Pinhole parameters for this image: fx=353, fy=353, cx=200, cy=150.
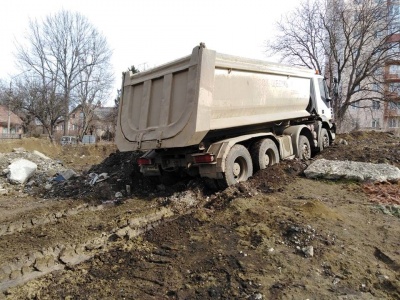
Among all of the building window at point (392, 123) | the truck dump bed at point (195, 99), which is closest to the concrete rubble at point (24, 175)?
the truck dump bed at point (195, 99)

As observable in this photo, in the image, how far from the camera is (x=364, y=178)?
304 inches

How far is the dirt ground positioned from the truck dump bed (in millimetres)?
1282

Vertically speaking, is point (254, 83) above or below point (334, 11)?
below

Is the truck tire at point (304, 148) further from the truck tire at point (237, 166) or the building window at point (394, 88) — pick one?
the building window at point (394, 88)

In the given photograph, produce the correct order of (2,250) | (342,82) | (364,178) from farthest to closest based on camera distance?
(342,82) → (364,178) → (2,250)

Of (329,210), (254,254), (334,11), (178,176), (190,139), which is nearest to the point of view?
(254,254)

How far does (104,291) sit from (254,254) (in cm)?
174

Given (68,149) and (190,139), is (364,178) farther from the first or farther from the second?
(68,149)

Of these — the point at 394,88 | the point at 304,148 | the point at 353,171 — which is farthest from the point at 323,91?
the point at 394,88

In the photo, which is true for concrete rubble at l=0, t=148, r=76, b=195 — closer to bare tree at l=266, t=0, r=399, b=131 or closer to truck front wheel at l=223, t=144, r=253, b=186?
truck front wheel at l=223, t=144, r=253, b=186

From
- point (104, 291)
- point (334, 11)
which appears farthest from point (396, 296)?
point (334, 11)

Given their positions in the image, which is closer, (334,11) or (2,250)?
(2,250)

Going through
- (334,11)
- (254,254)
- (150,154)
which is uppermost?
(334,11)

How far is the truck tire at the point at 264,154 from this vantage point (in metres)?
8.14
